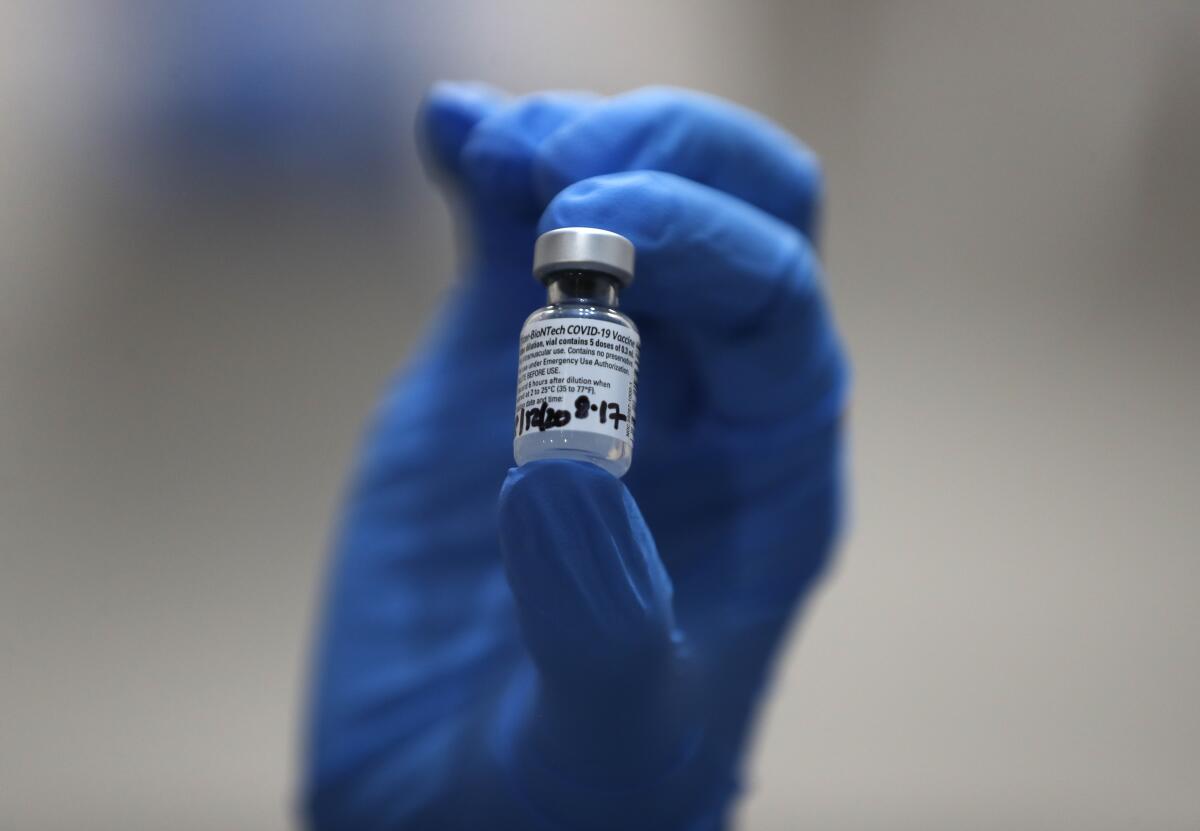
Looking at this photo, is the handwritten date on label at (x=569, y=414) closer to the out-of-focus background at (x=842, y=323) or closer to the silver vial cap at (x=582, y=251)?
the silver vial cap at (x=582, y=251)

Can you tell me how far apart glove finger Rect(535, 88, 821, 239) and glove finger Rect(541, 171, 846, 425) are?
0.02 metres

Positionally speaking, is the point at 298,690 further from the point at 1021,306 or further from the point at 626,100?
the point at 1021,306

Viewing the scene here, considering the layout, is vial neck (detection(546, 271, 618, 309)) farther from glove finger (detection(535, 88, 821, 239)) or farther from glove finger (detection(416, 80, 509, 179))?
glove finger (detection(416, 80, 509, 179))

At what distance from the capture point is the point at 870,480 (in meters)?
1.36

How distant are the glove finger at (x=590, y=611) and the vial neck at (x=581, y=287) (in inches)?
3.7

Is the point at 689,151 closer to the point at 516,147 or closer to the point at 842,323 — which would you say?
the point at 516,147

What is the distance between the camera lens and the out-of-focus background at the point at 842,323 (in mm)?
1229

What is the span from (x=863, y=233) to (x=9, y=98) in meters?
1.34

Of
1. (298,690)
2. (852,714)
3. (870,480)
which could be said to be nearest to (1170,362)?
(870,480)

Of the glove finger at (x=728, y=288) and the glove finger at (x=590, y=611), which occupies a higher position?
the glove finger at (x=728, y=288)

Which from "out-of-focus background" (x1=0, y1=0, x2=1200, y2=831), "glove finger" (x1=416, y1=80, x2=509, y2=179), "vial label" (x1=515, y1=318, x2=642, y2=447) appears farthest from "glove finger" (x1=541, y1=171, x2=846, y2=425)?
"out-of-focus background" (x1=0, y1=0, x2=1200, y2=831)

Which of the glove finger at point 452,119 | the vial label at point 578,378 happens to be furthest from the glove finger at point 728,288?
the glove finger at point 452,119

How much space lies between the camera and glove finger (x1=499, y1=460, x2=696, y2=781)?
594mm

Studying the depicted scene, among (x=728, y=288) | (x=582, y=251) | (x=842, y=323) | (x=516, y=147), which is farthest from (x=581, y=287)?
(x=842, y=323)
